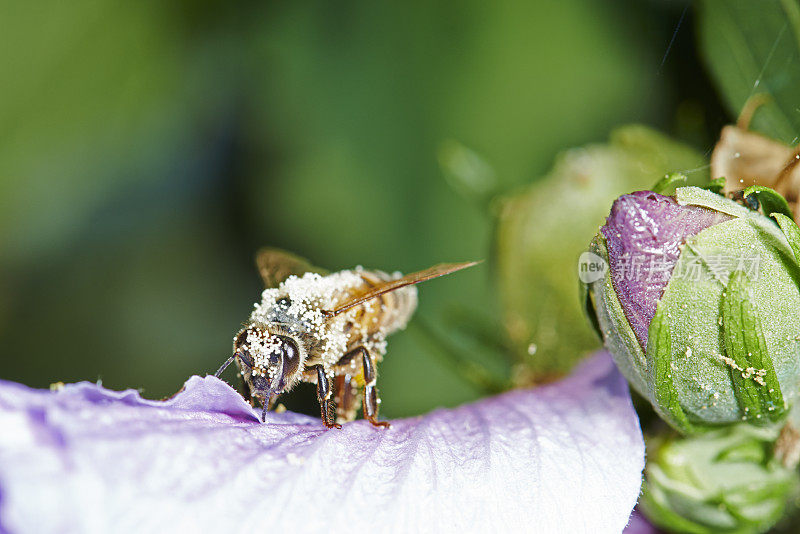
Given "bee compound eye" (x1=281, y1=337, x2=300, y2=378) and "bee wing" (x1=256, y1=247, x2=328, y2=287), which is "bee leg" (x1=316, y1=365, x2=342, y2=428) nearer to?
"bee compound eye" (x1=281, y1=337, x2=300, y2=378)

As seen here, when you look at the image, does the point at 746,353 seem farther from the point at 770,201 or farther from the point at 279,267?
the point at 279,267

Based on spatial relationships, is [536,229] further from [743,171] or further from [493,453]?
[493,453]

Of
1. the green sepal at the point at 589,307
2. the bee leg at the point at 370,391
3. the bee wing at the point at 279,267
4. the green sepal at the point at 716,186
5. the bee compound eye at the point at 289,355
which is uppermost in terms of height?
the green sepal at the point at 716,186

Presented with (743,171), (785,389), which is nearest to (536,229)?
(743,171)

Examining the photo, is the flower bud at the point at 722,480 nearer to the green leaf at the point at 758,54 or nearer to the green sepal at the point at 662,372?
the green sepal at the point at 662,372

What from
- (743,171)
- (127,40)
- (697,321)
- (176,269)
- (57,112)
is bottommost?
(176,269)

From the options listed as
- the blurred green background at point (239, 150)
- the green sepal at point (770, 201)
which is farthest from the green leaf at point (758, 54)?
the blurred green background at point (239, 150)

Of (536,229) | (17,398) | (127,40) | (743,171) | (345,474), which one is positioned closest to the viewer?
(17,398)

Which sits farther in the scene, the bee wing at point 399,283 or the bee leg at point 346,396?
the bee leg at point 346,396
